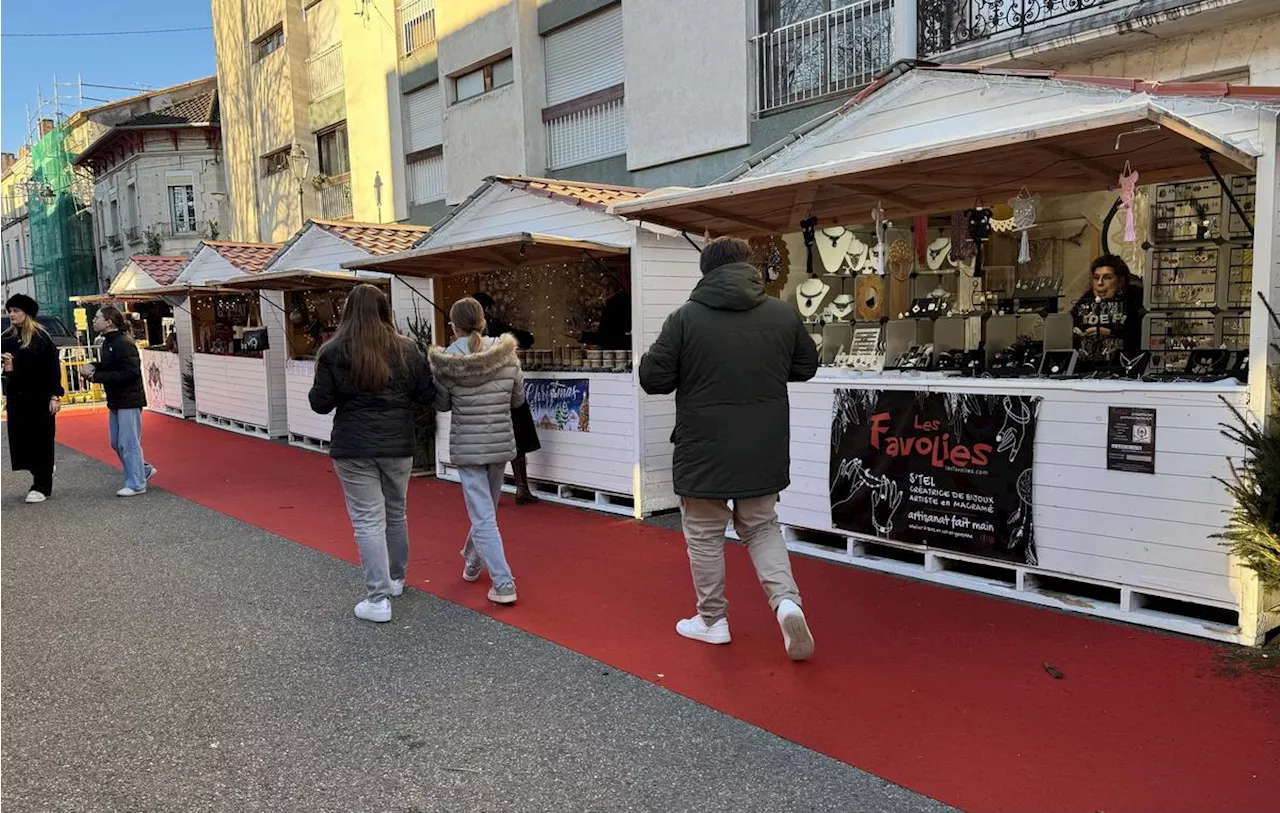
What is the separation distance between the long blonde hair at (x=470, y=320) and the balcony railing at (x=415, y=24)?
13913 mm

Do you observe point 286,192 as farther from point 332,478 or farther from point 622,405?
point 622,405

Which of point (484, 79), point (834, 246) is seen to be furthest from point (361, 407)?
point (484, 79)

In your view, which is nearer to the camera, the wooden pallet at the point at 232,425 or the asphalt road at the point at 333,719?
the asphalt road at the point at 333,719

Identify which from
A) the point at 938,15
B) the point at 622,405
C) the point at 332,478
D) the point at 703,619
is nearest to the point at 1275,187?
the point at 703,619

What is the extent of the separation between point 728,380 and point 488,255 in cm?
485

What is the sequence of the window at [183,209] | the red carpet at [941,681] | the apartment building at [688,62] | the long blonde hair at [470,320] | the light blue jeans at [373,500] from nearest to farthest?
the red carpet at [941,681] → the light blue jeans at [373,500] → the long blonde hair at [470,320] → the apartment building at [688,62] → the window at [183,209]

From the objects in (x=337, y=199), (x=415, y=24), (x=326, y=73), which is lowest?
(x=337, y=199)

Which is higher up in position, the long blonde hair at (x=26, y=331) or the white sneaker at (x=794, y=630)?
the long blonde hair at (x=26, y=331)

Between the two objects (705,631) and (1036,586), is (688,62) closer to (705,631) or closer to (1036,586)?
(1036,586)

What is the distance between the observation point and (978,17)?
27.5 feet

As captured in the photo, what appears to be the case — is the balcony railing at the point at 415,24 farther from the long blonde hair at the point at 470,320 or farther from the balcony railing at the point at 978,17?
the long blonde hair at the point at 470,320

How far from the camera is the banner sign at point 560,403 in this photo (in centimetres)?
Answer: 780

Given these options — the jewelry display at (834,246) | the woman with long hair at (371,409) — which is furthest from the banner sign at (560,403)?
the woman with long hair at (371,409)

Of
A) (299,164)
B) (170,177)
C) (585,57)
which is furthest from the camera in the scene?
(170,177)
